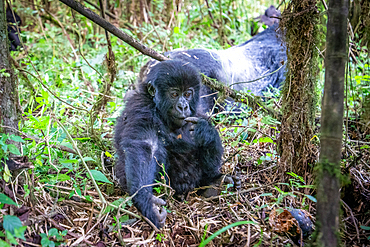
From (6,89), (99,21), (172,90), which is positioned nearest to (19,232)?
(6,89)

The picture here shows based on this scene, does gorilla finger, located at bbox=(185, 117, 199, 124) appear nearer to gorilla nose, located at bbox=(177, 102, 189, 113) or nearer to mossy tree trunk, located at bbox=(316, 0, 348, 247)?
gorilla nose, located at bbox=(177, 102, 189, 113)

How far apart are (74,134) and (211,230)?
1.85m

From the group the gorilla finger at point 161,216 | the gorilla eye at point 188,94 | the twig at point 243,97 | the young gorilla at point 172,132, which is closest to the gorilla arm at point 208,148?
the young gorilla at point 172,132

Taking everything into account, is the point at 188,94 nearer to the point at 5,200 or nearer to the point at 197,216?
the point at 197,216

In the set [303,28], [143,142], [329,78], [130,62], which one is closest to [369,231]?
[329,78]

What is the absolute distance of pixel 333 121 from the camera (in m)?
1.37

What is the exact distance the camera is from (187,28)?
248 inches

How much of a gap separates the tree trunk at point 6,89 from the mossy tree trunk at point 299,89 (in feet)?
6.44

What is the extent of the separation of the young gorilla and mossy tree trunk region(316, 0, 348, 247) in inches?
59.6

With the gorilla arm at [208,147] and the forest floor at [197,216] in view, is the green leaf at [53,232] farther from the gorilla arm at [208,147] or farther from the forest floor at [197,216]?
the gorilla arm at [208,147]

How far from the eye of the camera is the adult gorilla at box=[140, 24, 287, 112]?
13.5ft

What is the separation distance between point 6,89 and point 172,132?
1.50m

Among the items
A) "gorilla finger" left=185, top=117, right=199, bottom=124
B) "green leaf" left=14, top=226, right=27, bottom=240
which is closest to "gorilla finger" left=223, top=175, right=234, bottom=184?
"gorilla finger" left=185, top=117, right=199, bottom=124

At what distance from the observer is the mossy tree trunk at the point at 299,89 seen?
7.65 ft
